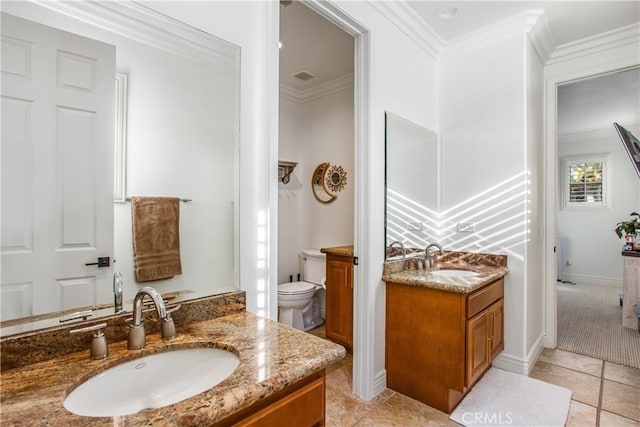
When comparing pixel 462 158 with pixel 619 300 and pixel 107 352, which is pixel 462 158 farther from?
pixel 619 300

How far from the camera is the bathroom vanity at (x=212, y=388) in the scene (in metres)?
0.69

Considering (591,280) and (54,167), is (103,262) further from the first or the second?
(591,280)

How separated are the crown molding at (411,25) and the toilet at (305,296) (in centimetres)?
218

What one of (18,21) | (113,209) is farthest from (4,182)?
(18,21)

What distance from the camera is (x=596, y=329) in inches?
139

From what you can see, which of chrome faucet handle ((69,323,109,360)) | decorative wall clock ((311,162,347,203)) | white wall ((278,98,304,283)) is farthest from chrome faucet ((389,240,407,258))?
chrome faucet handle ((69,323,109,360))

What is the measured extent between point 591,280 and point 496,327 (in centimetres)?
486

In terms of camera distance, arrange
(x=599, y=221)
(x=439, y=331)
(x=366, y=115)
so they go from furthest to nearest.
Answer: (x=599, y=221) < (x=366, y=115) < (x=439, y=331)

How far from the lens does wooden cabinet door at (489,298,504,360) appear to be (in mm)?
2361

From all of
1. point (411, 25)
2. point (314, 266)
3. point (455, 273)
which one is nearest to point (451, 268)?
point (455, 273)

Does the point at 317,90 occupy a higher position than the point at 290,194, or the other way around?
the point at 317,90

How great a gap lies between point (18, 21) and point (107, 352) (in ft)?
3.17

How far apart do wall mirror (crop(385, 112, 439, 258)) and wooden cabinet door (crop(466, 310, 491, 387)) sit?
0.70m

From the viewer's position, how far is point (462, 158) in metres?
2.86
